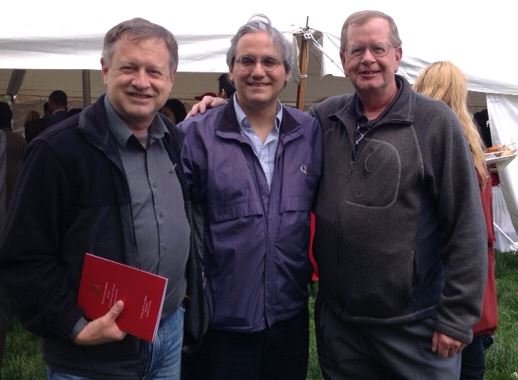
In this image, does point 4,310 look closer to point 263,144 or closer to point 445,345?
point 263,144

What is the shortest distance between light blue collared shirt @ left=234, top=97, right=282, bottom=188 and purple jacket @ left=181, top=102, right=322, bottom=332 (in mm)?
19

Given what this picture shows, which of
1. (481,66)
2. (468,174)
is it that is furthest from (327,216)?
(481,66)

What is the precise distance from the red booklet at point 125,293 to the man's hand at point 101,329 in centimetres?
2

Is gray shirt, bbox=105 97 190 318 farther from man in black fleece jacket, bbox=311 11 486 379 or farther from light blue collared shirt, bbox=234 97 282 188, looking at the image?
man in black fleece jacket, bbox=311 11 486 379

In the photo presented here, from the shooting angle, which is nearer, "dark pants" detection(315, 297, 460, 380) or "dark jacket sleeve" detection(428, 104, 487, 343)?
"dark jacket sleeve" detection(428, 104, 487, 343)

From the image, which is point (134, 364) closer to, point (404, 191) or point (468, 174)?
point (404, 191)

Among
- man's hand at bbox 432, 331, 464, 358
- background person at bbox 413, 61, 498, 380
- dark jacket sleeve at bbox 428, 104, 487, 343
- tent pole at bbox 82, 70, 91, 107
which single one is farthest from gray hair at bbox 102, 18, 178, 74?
tent pole at bbox 82, 70, 91, 107

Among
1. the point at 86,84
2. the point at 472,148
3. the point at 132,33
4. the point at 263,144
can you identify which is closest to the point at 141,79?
the point at 132,33

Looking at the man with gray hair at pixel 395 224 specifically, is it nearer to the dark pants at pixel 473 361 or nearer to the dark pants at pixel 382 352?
the dark pants at pixel 382 352

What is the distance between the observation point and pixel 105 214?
1761 mm

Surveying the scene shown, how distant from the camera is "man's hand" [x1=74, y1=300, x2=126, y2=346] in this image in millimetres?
1741

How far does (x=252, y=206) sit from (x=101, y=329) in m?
0.66

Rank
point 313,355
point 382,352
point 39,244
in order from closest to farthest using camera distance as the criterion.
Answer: point 39,244 → point 382,352 → point 313,355

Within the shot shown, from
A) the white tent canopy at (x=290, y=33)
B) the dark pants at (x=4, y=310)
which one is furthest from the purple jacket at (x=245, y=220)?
the white tent canopy at (x=290, y=33)
